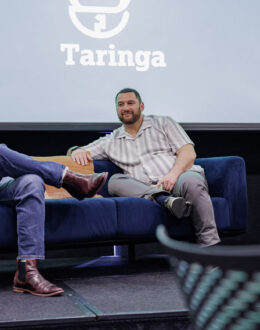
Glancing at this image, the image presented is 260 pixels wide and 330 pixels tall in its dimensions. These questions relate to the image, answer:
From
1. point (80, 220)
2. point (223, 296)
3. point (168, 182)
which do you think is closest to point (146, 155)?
point (168, 182)

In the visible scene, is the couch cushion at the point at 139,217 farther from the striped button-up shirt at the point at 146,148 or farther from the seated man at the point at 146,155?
the striped button-up shirt at the point at 146,148

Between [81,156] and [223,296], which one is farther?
[81,156]

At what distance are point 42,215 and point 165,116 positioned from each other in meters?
1.25

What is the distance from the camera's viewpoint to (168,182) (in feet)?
8.86

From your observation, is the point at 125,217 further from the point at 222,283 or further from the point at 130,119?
the point at 222,283

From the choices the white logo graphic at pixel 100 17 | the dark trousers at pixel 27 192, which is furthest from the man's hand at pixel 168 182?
the white logo graphic at pixel 100 17

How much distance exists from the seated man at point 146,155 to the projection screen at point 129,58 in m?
0.30

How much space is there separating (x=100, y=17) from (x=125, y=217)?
59.2 inches

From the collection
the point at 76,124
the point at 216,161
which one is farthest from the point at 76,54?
the point at 216,161

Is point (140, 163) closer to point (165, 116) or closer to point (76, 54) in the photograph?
point (165, 116)

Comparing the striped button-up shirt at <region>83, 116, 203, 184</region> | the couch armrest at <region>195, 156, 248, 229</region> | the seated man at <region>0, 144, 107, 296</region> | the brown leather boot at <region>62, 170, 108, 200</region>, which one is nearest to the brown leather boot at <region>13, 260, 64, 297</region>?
the seated man at <region>0, 144, 107, 296</region>

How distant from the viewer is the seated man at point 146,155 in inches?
105

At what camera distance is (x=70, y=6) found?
3271 mm

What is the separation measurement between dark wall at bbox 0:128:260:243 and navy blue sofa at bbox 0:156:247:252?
71cm
